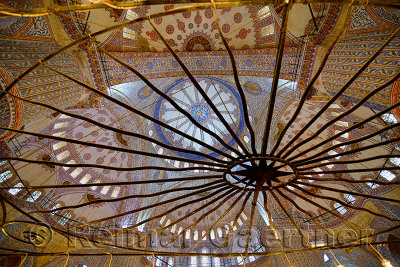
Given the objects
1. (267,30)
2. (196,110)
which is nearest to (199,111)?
(196,110)

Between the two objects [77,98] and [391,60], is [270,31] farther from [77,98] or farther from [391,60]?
[77,98]

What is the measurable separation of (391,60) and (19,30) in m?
9.55

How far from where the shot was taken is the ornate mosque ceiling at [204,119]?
3.33m

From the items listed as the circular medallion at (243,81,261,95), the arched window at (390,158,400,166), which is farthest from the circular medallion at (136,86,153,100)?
the arched window at (390,158,400,166)

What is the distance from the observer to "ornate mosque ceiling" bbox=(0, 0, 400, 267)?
3328 mm

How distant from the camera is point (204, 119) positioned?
1562cm

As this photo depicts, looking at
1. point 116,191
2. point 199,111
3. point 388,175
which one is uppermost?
point 199,111

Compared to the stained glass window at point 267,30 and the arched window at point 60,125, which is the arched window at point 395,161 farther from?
the arched window at point 60,125

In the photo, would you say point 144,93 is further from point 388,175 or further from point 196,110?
point 388,175

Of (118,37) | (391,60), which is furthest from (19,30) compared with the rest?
(391,60)

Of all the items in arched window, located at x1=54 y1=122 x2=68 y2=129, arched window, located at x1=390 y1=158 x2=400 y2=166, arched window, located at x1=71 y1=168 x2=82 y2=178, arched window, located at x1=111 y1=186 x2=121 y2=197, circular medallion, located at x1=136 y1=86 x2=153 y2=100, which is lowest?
arched window, located at x1=390 y1=158 x2=400 y2=166

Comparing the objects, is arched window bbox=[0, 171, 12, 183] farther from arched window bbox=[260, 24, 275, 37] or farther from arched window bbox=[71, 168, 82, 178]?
arched window bbox=[260, 24, 275, 37]

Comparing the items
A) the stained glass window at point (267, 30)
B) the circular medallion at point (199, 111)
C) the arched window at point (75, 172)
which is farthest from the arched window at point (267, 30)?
the arched window at point (75, 172)

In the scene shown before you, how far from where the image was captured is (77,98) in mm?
7184
